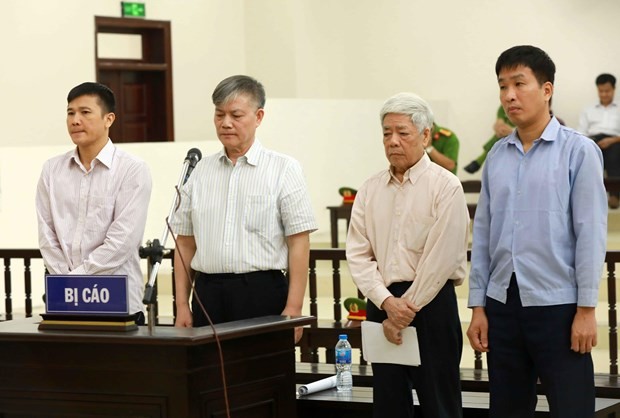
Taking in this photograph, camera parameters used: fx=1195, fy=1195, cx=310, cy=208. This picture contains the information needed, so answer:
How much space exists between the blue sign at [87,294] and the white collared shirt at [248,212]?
1.77ft

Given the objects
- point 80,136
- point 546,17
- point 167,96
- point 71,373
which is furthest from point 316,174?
point 71,373

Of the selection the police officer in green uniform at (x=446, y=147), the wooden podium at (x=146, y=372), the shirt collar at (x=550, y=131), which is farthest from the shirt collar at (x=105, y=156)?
the police officer in green uniform at (x=446, y=147)

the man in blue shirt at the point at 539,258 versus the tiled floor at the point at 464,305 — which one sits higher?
the man in blue shirt at the point at 539,258

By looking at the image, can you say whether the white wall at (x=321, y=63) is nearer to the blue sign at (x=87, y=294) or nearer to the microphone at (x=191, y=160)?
the microphone at (x=191, y=160)

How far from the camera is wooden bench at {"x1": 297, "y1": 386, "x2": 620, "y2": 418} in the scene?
4074mm

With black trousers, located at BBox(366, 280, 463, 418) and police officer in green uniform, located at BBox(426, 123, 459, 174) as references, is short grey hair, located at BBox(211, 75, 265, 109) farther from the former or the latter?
police officer in green uniform, located at BBox(426, 123, 459, 174)

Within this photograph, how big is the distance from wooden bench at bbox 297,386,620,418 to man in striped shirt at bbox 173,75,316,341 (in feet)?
1.44

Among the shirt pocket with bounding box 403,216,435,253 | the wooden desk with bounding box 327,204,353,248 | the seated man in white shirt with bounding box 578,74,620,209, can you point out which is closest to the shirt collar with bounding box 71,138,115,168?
the shirt pocket with bounding box 403,216,435,253

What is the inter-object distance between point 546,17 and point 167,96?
4.01 meters

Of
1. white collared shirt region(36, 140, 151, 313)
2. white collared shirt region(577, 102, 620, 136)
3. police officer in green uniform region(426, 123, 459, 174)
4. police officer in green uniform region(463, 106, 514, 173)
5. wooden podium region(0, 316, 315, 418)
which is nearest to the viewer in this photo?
wooden podium region(0, 316, 315, 418)

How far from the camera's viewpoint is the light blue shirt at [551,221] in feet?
10.6

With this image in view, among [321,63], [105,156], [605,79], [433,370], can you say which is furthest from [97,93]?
[321,63]

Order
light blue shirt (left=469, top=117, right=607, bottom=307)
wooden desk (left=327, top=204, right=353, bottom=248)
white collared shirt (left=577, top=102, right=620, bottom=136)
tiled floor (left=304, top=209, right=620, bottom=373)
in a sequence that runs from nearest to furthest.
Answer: light blue shirt (left=469, top=117, right=607, bottom=307) < tiled floor (left=304, top=209, right=620, bottom=373) < wooden desk (left=327, top=204, right=353, bottom=248) < white collared shirt (left=577, top=102, right=620, bottom=136)

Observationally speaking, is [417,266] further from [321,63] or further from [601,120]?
[321,63]
